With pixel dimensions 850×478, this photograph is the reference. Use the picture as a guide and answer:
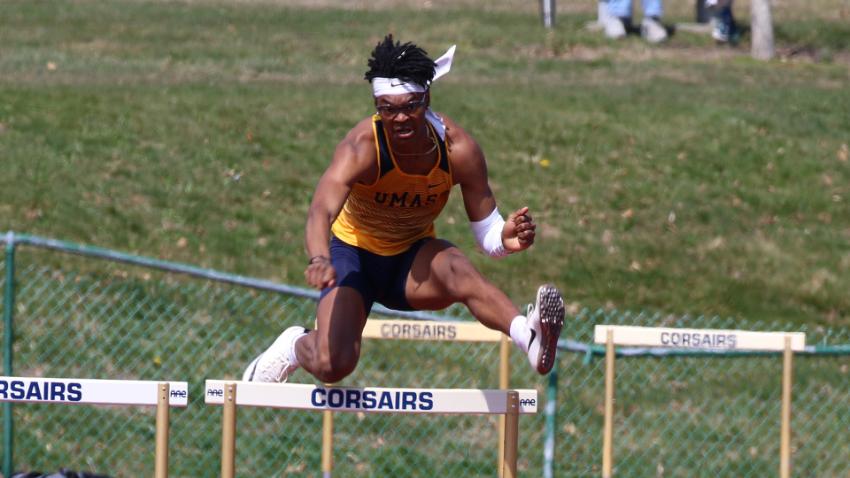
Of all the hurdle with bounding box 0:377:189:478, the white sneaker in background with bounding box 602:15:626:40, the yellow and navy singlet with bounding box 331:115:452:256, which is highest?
the white sneaker in background with bounding box 602:15:626:40

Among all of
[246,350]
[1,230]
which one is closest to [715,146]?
[246,350]

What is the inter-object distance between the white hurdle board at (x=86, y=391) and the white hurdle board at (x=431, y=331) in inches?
96.0

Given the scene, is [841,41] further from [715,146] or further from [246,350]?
[246,350]

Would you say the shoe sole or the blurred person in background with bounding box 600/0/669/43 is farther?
the blurred person in background with bounding box 600/0/669/43

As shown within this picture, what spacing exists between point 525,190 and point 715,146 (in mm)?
2406

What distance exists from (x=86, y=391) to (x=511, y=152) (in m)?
8.40

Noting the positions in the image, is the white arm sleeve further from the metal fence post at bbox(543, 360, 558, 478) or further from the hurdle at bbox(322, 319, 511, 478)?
the metal fence post at bbox(543, 360, 558, 478)

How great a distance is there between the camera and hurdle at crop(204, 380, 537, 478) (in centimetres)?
628

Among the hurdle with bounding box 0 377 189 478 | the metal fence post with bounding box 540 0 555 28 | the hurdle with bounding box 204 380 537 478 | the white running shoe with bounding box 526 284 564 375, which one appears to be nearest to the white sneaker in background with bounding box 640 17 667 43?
the metal fence post with bounding box 540 0 555 28

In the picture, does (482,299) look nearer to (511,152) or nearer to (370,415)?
(370,415)

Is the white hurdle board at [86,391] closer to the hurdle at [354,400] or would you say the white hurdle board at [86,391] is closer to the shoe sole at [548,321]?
the hurdle at [354,400]

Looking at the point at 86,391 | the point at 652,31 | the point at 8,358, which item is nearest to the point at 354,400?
the point at 86,391

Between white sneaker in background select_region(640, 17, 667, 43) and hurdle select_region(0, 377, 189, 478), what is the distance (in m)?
14.3

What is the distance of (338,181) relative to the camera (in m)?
6.79
